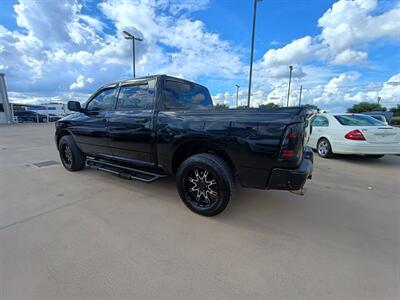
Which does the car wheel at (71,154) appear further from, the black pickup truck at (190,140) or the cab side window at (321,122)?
the cab side window at (321,122)

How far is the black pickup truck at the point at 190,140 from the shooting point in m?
2.31

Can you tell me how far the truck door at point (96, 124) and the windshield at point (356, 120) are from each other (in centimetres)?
606

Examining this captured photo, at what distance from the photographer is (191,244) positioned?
222 centimetres

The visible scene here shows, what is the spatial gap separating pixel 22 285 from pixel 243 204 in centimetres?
253

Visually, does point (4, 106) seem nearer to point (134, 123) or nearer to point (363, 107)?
point (134, 123)

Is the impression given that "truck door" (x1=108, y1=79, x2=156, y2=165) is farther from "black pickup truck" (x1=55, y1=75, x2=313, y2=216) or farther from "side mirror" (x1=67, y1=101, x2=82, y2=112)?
"side mirror" (x1=67, y1=101, x2=82, y2=112)

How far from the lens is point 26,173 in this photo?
4.56 metres

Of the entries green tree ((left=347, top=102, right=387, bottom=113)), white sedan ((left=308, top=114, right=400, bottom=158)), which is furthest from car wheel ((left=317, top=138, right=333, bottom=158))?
green tree ((left=347, top=102, right=387, bottom=113))

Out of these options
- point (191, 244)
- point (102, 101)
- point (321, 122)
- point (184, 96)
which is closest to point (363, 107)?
point (321, 122)

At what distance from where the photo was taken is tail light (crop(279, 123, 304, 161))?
7.23ft

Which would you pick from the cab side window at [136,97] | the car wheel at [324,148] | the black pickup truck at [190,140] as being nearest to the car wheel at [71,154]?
the black pickup truck at [190,140]

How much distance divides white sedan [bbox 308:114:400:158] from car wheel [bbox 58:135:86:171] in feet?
17.2

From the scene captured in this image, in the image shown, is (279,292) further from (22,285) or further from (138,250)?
(22,285)

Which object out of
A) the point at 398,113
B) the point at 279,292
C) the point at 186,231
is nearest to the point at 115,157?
the point at 186,231
